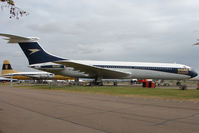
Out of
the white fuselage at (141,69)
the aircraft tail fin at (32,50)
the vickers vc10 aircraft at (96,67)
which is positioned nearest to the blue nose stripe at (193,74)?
the vickers vc10 aircraft at (96,67)

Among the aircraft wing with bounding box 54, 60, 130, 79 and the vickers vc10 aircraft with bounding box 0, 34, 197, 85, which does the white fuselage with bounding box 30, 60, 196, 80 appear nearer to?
the vickers vc10 aircraft with bounding box 0, 34, 197, 85

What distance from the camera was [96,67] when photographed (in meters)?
31.6

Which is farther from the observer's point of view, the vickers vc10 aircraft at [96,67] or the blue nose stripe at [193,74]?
the blue nose stripe at [193,74]

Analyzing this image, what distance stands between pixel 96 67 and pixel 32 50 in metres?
10.6

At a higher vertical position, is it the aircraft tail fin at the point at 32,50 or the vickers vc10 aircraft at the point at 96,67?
the aircraft tail fin at the point at 32,50

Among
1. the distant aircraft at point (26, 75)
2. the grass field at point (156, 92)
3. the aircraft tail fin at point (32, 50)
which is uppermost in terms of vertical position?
the aircraft tail fin at point (32, 50)

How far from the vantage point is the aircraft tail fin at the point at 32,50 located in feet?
102

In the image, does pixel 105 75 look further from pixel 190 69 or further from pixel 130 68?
pixel 190 69

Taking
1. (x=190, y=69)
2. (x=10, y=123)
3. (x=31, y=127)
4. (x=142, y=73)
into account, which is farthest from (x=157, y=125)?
(x=190, y=69)

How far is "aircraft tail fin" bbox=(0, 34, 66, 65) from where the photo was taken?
30938 mm

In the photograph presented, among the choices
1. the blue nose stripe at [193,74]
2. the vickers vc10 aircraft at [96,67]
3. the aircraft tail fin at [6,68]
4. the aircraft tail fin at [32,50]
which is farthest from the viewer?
the aircraft tail fin at [6,68]

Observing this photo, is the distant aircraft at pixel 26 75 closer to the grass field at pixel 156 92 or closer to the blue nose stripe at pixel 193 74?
the blue nose stripe at pixel 193 74

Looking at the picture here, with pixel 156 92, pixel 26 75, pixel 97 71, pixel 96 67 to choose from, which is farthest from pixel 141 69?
pixel 26 75

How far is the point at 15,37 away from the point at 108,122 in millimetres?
27049
